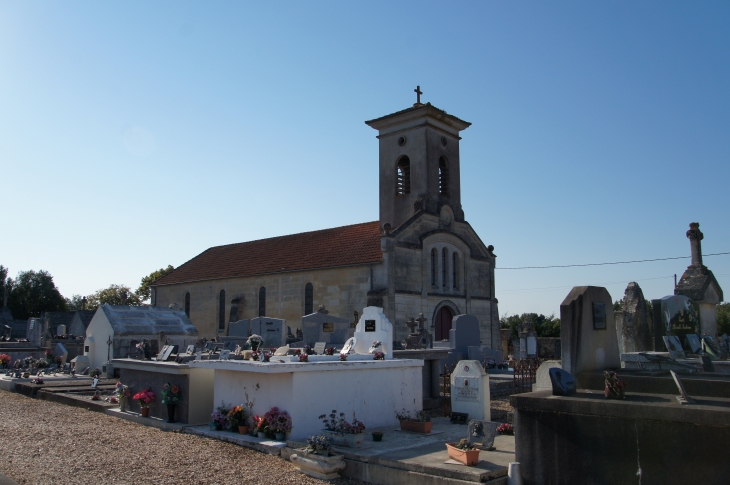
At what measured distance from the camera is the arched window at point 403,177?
35688 mm

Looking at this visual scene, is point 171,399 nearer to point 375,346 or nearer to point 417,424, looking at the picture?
point 375,346

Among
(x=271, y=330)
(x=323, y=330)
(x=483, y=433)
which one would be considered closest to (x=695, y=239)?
(x=323, y=330)

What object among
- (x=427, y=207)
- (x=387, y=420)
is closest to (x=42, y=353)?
(x=427, y=207)

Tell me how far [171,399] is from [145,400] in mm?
1168

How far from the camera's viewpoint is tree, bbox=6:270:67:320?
6700 centimetres

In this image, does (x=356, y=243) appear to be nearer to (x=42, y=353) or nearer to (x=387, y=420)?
(x=42, y=353)

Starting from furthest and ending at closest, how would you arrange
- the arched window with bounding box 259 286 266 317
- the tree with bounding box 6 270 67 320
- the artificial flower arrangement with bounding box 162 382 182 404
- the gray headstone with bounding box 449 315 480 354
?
the tree with bounding box 6 270 67 320 → the arched window with bounding box 259 286 266 317 → the gray headstone with bounding box 449 315 480 354 → the artificial flower arrangement with bounding box 162 382 182 404

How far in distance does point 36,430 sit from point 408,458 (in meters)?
8.62

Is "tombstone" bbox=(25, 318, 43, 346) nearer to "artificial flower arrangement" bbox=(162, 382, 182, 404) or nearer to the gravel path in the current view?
the gravel path

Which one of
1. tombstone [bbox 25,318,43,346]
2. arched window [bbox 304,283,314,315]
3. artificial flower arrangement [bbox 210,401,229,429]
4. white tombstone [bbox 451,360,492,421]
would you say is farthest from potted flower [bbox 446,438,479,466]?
tombstone [bbox 25,318,43,346]

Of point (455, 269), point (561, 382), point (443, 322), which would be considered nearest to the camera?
point (561, 382)

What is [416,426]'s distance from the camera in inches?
469

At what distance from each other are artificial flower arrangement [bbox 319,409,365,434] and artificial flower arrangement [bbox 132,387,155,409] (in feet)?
16.5

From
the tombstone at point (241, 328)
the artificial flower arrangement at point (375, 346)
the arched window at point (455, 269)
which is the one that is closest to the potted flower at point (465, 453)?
the artificial flower arrangement at point (375, 346)
